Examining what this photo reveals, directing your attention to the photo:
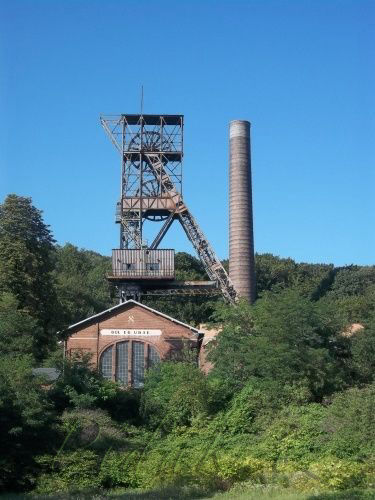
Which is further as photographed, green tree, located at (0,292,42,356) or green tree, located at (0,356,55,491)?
green tree, located at (0,292,42,356)

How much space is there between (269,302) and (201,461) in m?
10.7

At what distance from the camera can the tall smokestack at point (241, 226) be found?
50.2 meters

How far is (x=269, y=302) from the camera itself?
34031mm

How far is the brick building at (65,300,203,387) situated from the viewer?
Answer: 44781 mm

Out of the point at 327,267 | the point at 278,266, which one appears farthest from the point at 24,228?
the point at 327,267

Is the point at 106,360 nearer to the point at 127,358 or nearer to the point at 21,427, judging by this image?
the point at 127,358

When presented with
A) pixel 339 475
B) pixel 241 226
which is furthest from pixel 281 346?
pixel 241 226

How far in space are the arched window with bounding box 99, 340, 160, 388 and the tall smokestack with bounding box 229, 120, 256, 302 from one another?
28.8 feet

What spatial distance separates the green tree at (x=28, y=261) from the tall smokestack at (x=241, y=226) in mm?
15563

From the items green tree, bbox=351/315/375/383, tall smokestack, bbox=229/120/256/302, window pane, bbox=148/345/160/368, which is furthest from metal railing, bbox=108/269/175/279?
green tree, bbox=351/315/375/383

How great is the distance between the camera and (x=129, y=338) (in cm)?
4522

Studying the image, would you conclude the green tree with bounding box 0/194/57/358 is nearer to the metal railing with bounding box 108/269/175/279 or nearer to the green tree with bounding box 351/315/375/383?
the metal railing with bounding box 108/269/175/279

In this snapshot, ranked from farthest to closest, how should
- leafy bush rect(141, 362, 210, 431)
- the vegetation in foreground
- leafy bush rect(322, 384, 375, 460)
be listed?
1. leafy bush rect(141, 362, 210, 431)
2. leafy bush rect(322, 384, 375, 460)
3. the vegetation in foreground

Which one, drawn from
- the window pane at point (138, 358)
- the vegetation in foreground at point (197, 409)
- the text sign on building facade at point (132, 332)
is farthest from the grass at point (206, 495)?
the text sign on building facade at point (132, 332)
